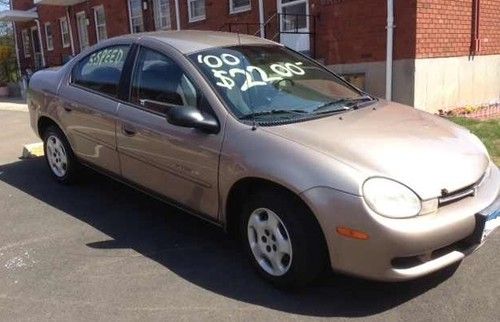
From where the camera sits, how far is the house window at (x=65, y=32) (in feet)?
72.1

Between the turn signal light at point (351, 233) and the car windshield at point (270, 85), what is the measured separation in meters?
0.99

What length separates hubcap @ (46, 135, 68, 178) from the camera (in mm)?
5699

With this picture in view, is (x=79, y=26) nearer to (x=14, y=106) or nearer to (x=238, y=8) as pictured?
(x=14, y=106)

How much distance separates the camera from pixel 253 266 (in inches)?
144

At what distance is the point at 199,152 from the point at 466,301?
1.95 metres

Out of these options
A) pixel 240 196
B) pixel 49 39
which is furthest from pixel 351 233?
pixel 49 39

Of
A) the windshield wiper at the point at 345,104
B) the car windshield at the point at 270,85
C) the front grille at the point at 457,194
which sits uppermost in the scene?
the car windshield at the point at 270,85

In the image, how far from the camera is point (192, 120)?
12.2 ft

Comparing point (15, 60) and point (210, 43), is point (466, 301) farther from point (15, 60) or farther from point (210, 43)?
point (15, 60)

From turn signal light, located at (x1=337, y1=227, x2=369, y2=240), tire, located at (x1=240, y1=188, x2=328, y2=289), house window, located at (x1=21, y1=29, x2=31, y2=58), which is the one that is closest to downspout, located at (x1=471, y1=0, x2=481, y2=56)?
tire, located at (x1=240, y1=188, x2=328, y2=289)

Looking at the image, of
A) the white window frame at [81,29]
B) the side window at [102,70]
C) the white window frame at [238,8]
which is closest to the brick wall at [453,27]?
the white window frame at [238,8]

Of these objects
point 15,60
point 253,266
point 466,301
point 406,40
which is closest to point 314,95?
point 253,266

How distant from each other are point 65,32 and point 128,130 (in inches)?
770

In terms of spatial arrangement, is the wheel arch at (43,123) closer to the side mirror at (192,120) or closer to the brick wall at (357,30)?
the side mirror at (192,120)
